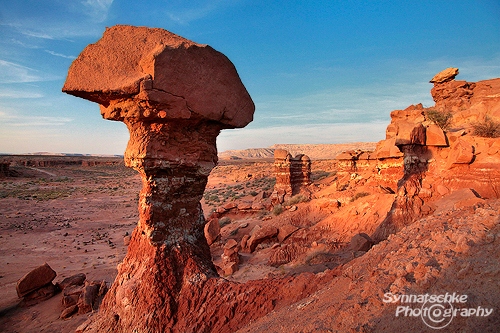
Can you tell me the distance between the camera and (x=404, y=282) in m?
2.97

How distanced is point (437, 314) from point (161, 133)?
13.3 feet

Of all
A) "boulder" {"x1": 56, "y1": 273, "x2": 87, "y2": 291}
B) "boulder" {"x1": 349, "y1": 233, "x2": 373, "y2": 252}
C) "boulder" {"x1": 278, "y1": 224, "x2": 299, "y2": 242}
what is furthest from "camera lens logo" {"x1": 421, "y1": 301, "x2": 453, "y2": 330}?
"boulder" {"x1": 278, "y1": 224, "x2": 299, "y2": 242}

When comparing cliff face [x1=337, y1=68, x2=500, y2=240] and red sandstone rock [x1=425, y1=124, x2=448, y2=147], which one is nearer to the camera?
cliff face [x1=337, y1=68, x2=500, y2=240]

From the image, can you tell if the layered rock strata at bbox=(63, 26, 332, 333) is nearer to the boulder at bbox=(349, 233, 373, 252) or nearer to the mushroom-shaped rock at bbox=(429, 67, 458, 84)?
the boulder at bbox=(349, 233, 373, 252)

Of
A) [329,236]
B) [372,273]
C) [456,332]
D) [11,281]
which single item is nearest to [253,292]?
[372,273]

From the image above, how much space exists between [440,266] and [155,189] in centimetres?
397

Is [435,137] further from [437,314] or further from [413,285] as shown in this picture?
[437,314]

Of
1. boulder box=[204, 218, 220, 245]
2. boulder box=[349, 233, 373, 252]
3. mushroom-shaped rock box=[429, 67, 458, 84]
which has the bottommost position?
boulder box=[204, 218, 220, 245]

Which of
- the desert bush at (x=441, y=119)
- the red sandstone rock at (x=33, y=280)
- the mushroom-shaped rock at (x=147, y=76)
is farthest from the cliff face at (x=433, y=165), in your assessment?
the red sandstone rock at (x=33, y=280)

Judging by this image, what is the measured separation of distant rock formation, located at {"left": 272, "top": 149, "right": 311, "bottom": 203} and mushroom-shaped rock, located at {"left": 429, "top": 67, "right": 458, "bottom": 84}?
37.9 feet

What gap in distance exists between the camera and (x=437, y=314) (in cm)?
239

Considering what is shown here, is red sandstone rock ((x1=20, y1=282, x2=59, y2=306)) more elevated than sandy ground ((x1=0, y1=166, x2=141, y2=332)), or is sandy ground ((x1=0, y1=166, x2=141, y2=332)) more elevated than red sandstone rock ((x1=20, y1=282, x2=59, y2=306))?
red sandstone rock ((x1=20, y1=282, x2=59, y2=306))

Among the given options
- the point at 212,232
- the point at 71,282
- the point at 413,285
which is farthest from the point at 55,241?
the point at 413,285

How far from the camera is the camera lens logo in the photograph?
90.3 inches
